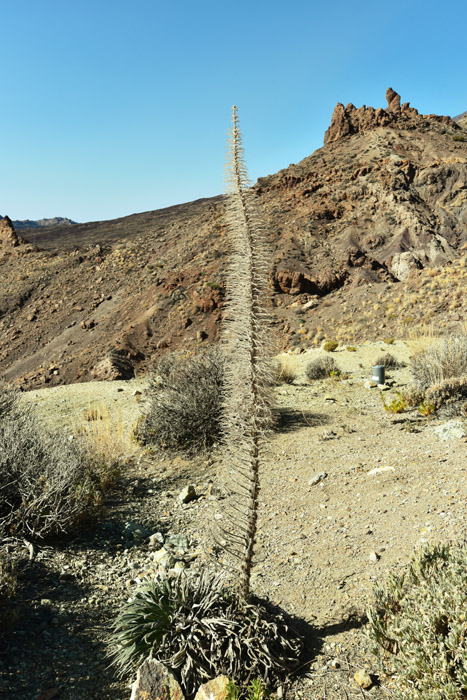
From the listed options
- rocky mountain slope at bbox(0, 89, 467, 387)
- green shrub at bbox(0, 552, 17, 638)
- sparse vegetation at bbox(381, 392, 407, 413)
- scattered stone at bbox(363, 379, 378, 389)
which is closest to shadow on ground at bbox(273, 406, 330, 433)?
sparse vegetation at bbox(381, 392, 407, 413)

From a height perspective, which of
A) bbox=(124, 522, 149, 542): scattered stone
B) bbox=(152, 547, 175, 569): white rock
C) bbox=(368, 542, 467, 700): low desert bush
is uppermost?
bbox=(368, 542, 467, 700): low desert bush

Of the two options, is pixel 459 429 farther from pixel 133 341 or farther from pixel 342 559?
pixel 133 341

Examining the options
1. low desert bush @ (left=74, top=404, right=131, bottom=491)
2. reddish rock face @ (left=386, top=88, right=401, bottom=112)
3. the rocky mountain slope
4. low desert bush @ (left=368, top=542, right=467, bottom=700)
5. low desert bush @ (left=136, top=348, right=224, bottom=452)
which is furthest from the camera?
reddish rock face @ (left=386, top=88, right=401, bottom=112)

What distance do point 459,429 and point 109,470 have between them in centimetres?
448

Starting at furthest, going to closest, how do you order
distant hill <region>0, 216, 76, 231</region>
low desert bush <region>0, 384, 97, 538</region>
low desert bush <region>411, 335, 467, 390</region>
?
distant hill <region>0, 216, 76, 231</region> → low desert bush <region>411, 335, 467, 390</region> → low desert bush <region>0, 384, 97, 538</region>

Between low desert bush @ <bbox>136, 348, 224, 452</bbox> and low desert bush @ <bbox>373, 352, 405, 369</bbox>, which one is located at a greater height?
low desert bush @ <bbox>136, 348, 224, 452</bbox>

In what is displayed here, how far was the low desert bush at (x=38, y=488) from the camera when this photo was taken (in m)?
4.04

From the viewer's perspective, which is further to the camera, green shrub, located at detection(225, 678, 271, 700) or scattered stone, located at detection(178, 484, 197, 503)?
scattered stone, located at detection(178, 484, 197, 503)

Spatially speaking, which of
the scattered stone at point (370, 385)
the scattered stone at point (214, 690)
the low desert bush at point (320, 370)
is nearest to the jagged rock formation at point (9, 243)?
the low desert bush at point (320, 370)

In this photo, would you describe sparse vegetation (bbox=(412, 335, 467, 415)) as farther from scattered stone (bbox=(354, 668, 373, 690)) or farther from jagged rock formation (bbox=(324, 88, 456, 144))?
jagged rock formation (bbox=(324, 88, 456, 144))

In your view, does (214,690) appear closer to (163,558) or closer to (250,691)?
(250,691)

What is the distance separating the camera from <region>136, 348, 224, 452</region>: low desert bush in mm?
6750

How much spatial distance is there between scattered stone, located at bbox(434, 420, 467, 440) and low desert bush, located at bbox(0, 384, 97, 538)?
172 inches

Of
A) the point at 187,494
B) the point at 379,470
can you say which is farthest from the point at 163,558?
the point at 379,470
